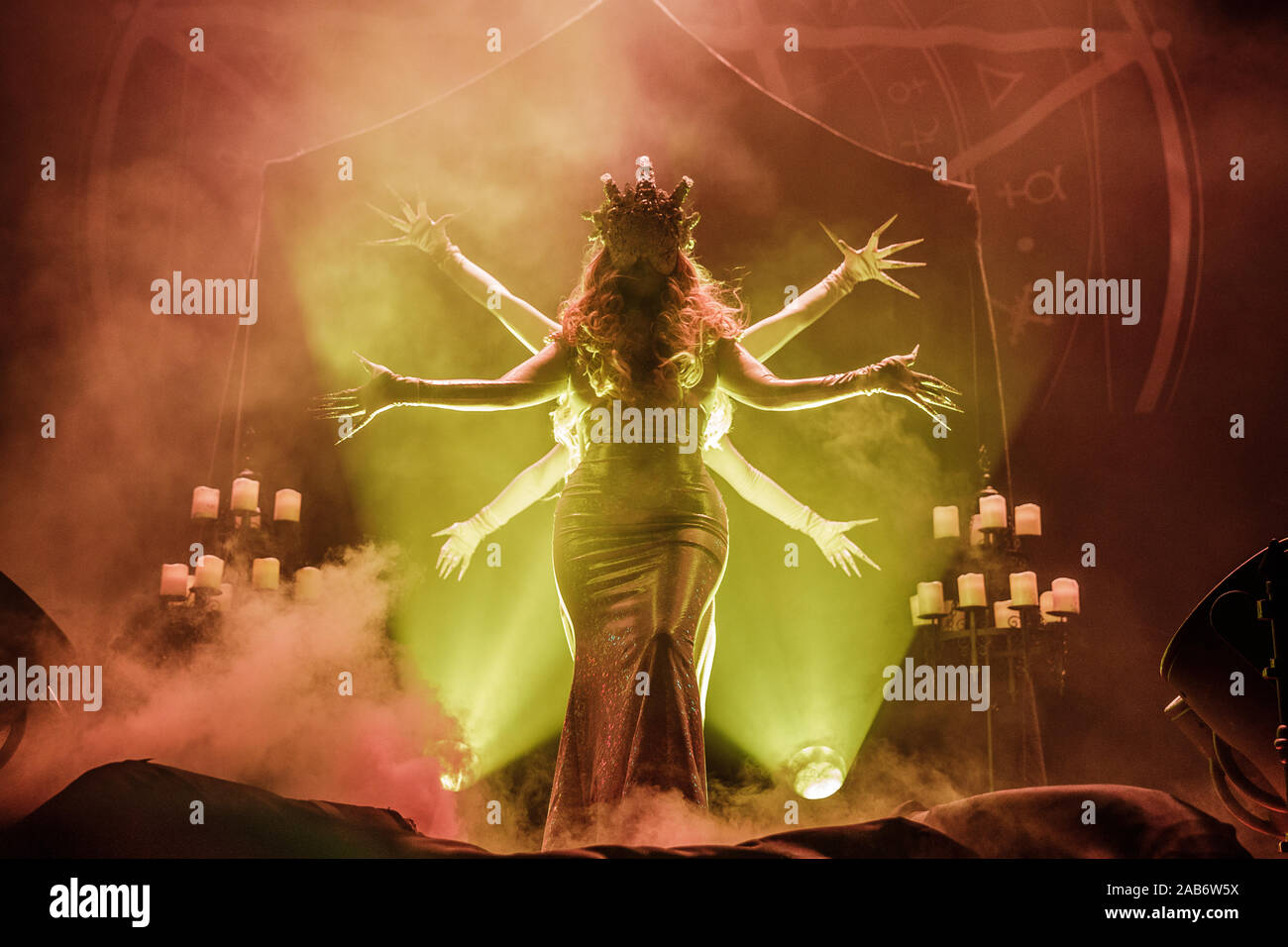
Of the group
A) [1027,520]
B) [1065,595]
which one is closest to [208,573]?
[1027,520]

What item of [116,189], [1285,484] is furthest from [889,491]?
[116,189]

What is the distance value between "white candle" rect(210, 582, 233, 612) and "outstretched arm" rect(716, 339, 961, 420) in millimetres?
2329

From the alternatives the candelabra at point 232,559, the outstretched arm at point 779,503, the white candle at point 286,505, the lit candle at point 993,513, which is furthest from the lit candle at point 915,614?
the white candle at point 286,505

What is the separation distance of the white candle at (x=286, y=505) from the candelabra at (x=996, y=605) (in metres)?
2.66

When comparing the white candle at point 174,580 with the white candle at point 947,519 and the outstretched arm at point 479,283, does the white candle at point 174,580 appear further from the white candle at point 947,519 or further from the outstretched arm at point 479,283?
the white candle at point 947,519

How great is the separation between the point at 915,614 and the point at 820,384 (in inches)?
68.8

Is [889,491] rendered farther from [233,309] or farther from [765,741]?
[233,309]

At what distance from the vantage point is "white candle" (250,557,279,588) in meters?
4.38

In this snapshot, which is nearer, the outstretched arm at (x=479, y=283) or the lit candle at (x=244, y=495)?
the outstretched arm at (x=479, y=283)

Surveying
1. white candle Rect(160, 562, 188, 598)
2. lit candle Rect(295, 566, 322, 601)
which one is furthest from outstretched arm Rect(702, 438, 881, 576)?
white candle Rect(160, 562, 188, 598)

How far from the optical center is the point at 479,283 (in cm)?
390

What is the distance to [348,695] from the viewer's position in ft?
14.2

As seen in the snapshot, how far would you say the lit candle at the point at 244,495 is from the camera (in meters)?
4.36

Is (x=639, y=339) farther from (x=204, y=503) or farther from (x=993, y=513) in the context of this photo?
(x=204, y=503)
